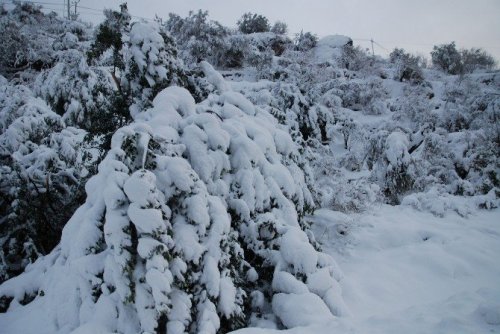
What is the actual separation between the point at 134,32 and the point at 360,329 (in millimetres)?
5035

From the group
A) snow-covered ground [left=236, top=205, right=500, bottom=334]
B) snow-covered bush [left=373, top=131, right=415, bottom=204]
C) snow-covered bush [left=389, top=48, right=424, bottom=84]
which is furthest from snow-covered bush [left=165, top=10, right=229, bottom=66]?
snow-covered ground [left=236, top=205, right=500, bottom=334]

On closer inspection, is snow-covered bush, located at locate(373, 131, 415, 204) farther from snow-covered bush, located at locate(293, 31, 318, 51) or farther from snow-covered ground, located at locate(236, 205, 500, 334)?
snow-covered bush, located at locate(293, 31, 318, 51)

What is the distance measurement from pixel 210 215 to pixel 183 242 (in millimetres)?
418

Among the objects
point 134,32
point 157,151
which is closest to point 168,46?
point 134,32

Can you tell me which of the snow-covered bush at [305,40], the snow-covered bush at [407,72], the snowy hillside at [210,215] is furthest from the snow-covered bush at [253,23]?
the snowy hillside at [210,215]

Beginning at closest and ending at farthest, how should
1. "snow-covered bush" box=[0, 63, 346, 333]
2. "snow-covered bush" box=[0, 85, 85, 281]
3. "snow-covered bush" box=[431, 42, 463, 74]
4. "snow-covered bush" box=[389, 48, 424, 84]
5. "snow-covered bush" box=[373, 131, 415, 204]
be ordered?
"snow-covered bush" box=[0, 63, 346, 333], "snow-covered bush" box=[0, 85, 85, 281], "snow-covered bush" box=[373, 131, 415, 204], "snow-covered bush" box=[389, 48, 424, 84], "snow-covered bush" box=[431, 42, 463, 74]

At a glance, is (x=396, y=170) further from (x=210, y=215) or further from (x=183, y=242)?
(x=183, y=242)

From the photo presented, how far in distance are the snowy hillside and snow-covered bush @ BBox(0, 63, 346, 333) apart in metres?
0.02

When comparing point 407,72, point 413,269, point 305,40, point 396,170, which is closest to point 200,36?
point 305,40

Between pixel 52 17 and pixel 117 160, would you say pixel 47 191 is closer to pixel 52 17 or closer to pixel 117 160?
pixel 117 160

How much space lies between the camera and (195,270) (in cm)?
315

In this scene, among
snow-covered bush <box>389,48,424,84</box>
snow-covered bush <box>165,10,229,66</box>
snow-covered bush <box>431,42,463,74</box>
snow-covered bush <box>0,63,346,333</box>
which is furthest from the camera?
snow-covered bush <box>431,42,463,74</box>

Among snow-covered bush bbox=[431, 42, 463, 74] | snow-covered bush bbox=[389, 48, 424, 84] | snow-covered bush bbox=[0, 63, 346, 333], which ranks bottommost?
snow-covered bush bbox=[0, 63, 346, 333]

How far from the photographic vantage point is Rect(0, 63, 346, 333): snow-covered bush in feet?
9.42
